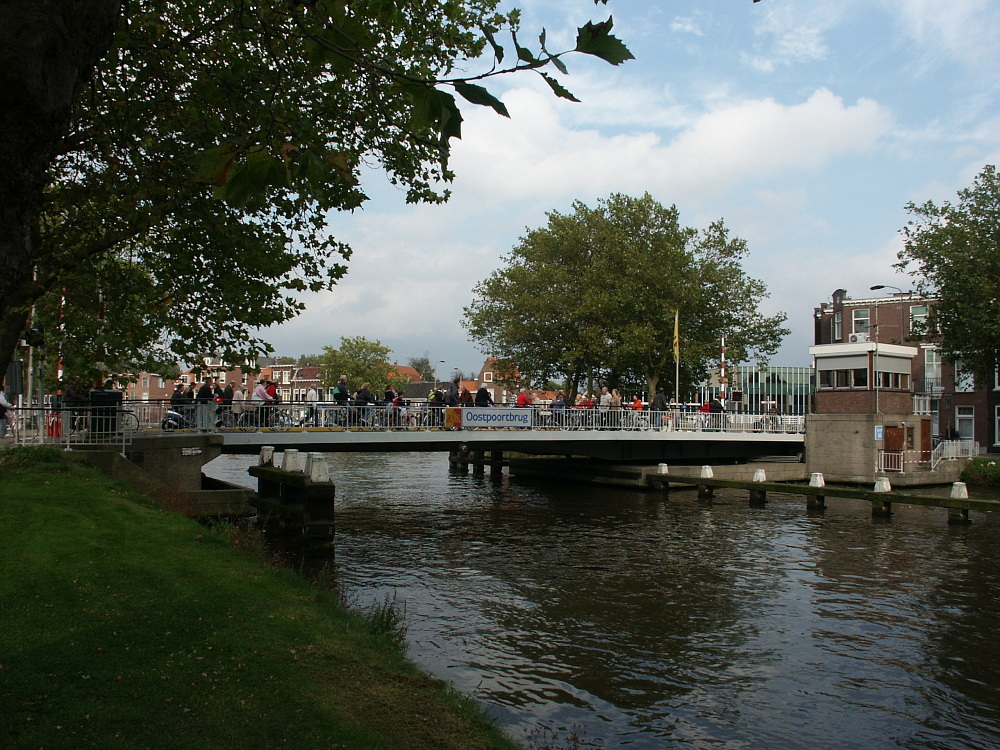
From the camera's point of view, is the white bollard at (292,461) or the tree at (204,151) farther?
the white bollard at (292,461)

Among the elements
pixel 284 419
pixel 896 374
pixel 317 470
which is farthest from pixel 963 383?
pixel 317 470

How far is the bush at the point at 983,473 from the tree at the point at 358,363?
70.5 metres

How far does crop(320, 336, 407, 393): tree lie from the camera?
97644mm

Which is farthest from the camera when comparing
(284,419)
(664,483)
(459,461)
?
(459,461)

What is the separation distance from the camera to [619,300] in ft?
153

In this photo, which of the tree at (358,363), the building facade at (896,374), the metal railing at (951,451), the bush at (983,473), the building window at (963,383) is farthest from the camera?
the tree at (358,363)

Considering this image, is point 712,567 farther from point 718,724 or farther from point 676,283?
point 676,283

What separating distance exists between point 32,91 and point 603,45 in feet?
7.77

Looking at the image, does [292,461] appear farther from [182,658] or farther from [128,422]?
[182,658]

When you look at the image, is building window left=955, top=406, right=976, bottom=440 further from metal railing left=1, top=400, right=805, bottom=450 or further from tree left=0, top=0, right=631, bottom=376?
tree left=0, top=0, right=631, bottom=376

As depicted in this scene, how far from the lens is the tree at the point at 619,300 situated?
156 feet

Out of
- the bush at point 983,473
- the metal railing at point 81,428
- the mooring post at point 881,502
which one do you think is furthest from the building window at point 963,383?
the metal railing at point 81,428

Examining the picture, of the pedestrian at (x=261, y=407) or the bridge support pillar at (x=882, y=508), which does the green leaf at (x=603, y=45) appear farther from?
the bridge support pillar at (x=882, y=508)

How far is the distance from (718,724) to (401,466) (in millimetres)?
39481
